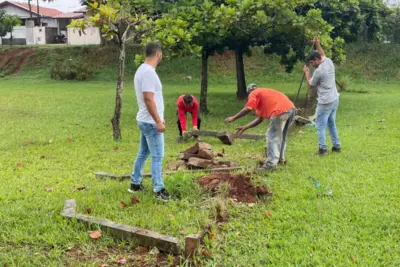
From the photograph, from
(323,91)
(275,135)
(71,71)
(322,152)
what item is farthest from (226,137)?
(71,71)

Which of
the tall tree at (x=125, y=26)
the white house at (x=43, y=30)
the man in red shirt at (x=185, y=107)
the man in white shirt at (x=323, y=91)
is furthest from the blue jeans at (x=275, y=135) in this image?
the white house at (x=43, y=30)

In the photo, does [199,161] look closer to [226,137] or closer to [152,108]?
[152,108]

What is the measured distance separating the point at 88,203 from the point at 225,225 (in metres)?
1.80

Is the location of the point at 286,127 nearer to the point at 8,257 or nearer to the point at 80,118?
the point at 8,257

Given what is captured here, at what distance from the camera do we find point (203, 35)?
40.1 feet

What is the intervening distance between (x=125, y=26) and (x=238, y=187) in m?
5.86

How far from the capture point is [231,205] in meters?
5.27

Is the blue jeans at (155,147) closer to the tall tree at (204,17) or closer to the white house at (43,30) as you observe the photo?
the tall tree at (204,17)

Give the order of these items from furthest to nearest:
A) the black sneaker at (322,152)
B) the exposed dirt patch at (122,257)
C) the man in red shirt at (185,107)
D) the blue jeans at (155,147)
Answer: the man in red shirt at (185,107)
the black sneaker at (322,152)
the blue jeans at (155,147)
the exposed dirt patch at (122,257)

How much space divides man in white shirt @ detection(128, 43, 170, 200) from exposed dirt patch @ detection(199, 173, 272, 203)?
24.1 inches

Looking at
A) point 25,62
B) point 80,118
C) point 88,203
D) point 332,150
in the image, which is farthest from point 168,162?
point 25,62

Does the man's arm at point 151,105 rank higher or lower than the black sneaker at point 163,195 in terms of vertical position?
higher

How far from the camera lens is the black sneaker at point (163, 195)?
215 inches

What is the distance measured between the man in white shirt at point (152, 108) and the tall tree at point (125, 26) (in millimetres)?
3765
